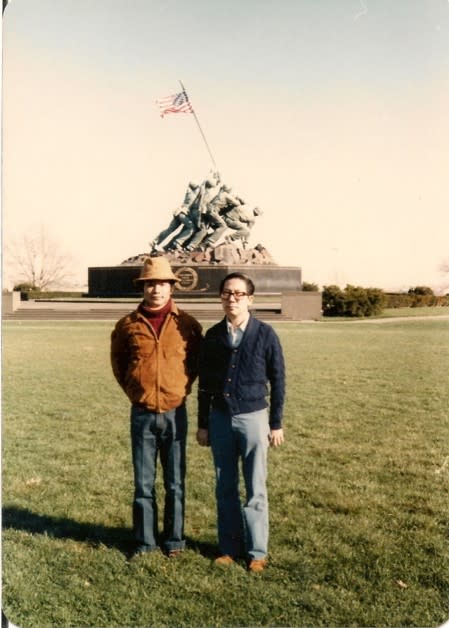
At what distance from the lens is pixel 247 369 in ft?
12.9

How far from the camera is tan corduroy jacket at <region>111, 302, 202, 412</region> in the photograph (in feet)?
13.1

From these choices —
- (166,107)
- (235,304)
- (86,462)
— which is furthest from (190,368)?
(166,107)

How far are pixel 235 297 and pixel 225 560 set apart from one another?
1607 mm

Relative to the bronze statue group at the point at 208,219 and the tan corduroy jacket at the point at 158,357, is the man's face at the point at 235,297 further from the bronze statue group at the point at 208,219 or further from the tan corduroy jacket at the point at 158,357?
the bronze statue group at the point at 208,219

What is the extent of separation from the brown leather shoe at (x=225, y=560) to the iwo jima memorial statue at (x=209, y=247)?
28056 mm

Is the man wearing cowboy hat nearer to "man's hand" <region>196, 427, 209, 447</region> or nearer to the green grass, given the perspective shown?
"man's hand" <region>196, 427, 209, 447</region>

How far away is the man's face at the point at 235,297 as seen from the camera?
12.6 ft

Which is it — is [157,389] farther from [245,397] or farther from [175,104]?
[175,104]

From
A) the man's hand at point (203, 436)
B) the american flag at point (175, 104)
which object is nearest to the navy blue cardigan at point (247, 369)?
the man's hand at point (203, 436)

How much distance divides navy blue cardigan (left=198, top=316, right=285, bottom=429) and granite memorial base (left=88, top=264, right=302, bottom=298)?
26.6 m

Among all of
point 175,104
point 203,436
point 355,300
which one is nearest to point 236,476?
point 203,436

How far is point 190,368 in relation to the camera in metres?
4.17

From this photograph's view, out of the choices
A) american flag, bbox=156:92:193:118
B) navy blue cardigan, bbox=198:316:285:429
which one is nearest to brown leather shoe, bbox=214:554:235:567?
navy blue cardigan, bbox=198:316:285:429

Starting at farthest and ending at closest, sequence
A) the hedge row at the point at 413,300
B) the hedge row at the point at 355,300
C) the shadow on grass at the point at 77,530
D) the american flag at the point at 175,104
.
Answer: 1. the hedge row at the point at 413,300
2. the hedge row at the point at 355,300
3. the american flag at the point at 175,104
4. the shadow on grass at the point at 77,530
